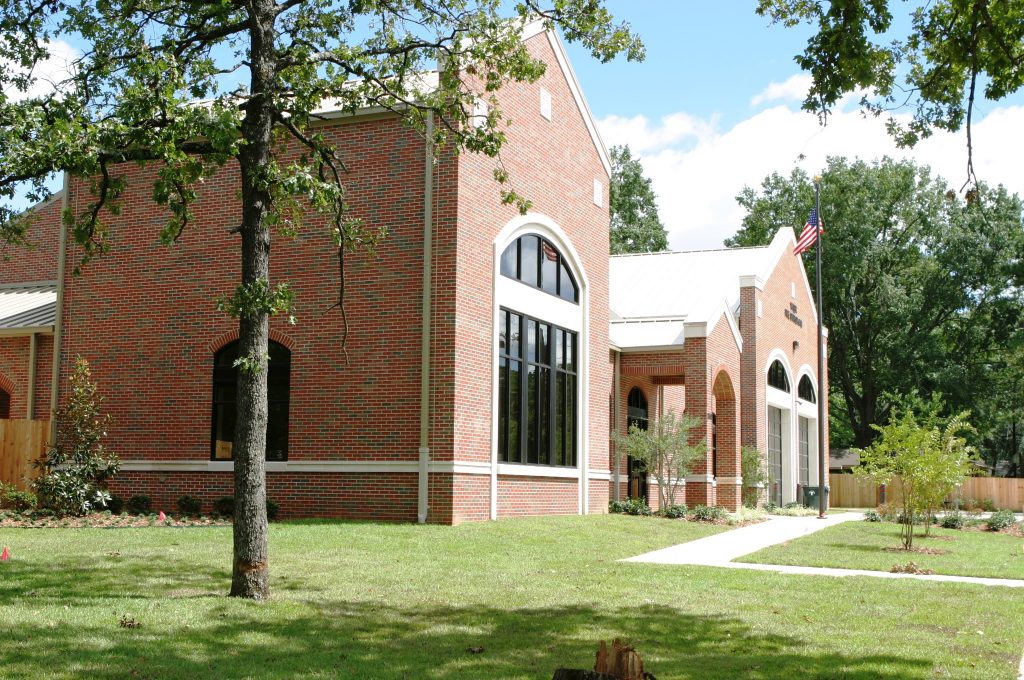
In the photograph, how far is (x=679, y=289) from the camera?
113ft

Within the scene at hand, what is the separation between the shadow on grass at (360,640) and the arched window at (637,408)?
787 inches

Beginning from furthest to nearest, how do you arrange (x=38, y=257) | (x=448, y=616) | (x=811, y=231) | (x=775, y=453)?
(x=775, y=453)
(x=811, y=231)
(x=38, y=257)
(x=448, y=616)

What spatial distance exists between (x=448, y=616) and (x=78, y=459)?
1246 centimetres

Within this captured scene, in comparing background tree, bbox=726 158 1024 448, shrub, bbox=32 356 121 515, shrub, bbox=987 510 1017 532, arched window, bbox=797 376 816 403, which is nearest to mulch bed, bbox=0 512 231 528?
shrub, bbox=32 356 121 515

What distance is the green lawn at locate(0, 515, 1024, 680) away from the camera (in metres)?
7.95

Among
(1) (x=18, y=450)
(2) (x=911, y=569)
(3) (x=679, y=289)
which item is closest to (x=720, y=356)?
(3) (x=679, y=289)

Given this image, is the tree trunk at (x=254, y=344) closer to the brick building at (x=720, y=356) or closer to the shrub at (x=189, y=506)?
the shrub at (x=189, y=506)

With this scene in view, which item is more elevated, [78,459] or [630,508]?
[78,459]

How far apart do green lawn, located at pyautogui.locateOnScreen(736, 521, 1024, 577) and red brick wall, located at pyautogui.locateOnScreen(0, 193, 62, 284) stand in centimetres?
1859

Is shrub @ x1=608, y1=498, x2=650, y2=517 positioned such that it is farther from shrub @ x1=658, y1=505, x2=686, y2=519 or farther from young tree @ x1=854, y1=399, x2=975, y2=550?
young tree @ x1=854, y1=399, x2=975, y2=550

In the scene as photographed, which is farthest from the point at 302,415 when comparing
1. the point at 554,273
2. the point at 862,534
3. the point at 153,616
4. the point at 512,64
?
the point at 862,534

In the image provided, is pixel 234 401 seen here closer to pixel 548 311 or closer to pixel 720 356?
pixel 548 311

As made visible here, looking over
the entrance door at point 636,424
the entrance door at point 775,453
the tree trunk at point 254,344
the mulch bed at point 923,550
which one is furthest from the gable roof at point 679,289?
the tree trunk at point 254,344

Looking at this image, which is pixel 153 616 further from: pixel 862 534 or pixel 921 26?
pixel 862 534
